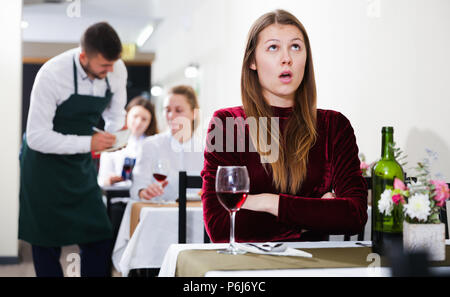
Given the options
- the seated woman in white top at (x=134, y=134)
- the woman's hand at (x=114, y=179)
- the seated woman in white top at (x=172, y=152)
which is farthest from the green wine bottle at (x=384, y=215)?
the seated woman in white top at (x=134, y=134)

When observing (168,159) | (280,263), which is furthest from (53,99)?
(280,263)

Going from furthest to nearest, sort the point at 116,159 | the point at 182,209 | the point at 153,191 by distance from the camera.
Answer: the point at 116,159
the point at 153,191
the point at 182,209

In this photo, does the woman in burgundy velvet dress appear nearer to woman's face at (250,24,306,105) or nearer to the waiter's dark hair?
woman's face at (250,24,306,105)

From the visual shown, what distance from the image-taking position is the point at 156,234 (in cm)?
215

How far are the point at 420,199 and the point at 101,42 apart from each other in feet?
5.60

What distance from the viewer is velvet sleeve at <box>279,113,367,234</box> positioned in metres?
1.16

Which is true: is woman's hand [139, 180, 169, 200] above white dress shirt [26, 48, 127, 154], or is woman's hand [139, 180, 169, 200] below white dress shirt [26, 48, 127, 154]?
below

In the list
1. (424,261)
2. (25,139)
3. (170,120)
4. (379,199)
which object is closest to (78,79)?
(25,139)

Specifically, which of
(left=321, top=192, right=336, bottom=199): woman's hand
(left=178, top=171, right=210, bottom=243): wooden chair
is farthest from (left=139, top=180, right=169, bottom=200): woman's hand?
(left=321, top=192, right=336, bottom=199): woman's hand

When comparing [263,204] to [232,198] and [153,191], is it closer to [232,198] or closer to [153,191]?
[232,198]

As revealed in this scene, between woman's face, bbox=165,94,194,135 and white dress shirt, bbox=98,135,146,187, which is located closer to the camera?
woman's face, bbox=165,94,194,135

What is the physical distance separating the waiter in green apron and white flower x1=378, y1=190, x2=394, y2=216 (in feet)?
4.97
